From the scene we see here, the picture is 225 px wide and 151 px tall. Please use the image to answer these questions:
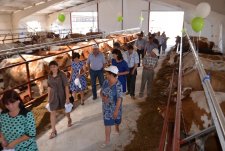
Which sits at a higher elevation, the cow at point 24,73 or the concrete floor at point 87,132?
the cow at point 24,73

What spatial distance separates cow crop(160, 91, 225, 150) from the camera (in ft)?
12.6

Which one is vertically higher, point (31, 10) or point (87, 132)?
point (31, 10)

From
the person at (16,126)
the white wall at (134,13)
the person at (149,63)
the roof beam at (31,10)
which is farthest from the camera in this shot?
the white wall at (134,13)

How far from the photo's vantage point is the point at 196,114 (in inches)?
156

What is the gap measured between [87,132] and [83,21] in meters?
24.1

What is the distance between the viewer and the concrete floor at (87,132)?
A: 429cm

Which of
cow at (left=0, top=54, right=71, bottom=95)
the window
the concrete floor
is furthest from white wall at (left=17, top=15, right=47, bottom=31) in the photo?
the concrete floor

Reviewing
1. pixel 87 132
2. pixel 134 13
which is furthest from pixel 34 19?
pixel 87 132

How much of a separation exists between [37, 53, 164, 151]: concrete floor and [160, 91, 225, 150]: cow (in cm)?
109

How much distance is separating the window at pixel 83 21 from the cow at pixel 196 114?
2352 centimetres

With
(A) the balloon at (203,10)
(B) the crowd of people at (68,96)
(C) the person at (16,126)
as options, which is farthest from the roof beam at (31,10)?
(C) the person at (16,126)

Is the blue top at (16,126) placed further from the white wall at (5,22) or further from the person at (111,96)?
the white wall at (5,22)

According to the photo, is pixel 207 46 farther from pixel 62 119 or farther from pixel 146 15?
pixel 146 15

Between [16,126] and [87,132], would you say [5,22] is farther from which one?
[16,126]
